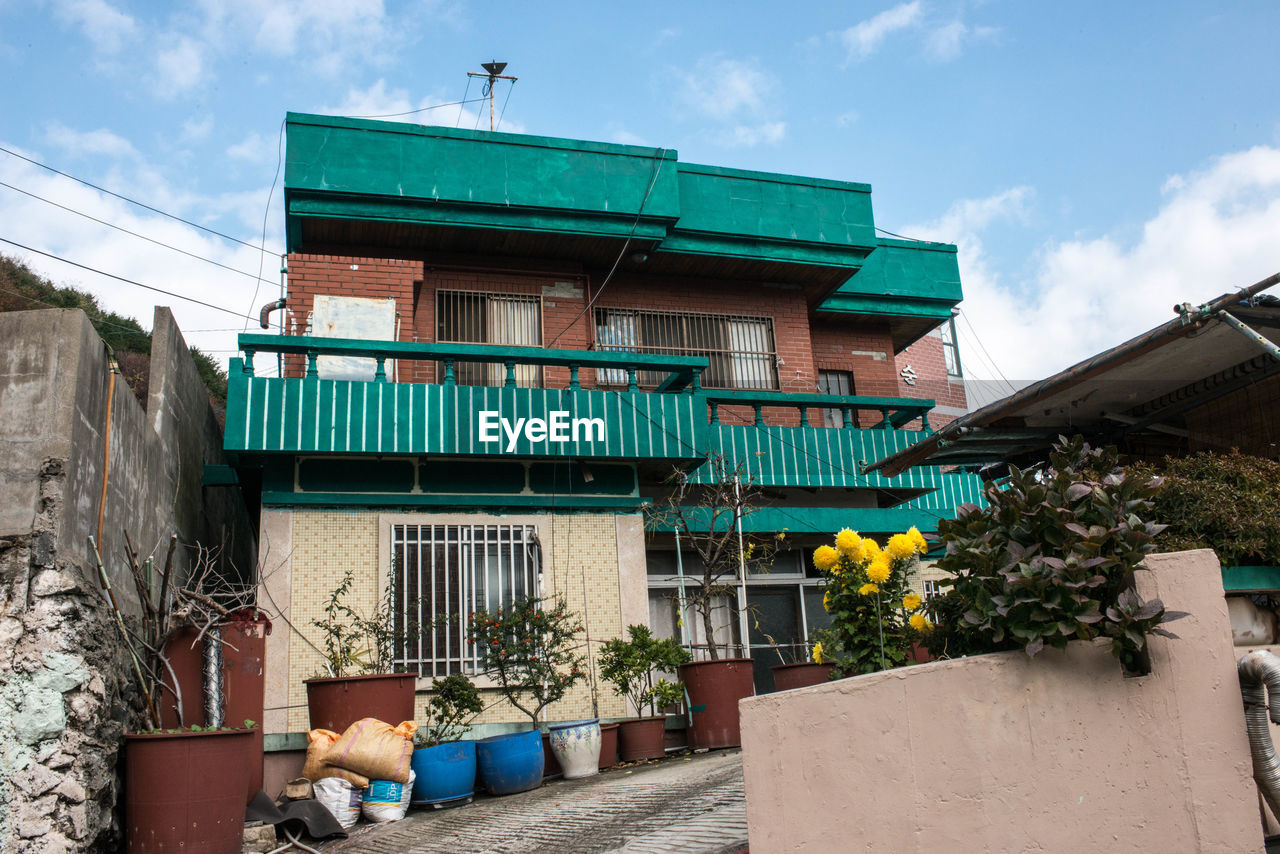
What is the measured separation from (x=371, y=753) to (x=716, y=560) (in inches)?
175

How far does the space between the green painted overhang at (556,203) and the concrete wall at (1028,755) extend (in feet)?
32.8

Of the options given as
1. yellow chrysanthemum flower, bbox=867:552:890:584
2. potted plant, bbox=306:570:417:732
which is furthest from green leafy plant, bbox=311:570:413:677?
yellow chrysanthemum flower, bbox=867:552:890:584

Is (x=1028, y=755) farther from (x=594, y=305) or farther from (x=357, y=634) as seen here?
(x=594, y=305)

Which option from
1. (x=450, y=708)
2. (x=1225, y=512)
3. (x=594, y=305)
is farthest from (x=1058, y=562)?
(x=594, y=305)

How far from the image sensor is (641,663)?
10211 mm

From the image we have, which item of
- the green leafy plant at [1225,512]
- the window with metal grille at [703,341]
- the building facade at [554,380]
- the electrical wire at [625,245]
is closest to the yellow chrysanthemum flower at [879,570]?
the green leafy plant at [1225,512]

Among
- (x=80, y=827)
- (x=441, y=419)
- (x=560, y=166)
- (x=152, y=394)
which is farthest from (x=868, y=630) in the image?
(x=560, y=166)

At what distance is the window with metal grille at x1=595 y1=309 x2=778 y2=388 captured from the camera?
48.9 ft

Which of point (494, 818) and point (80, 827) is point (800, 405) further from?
point (80, 827)

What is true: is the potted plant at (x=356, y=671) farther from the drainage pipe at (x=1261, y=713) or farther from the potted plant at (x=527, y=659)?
the drainage pipe at (x=1261, y=713)

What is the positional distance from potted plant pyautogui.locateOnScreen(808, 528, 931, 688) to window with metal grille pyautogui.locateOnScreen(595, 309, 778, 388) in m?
7.90

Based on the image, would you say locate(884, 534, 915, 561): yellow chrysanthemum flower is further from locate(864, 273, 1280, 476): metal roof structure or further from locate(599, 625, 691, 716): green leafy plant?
locate(599, 625, 691, 716): green leafy plant

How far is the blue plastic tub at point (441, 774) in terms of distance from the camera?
8.45 metres

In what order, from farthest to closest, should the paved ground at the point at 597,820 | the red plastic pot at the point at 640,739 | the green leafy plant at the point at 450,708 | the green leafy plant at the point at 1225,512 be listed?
the red plastic pot at the point at 640,739
the green leafy plant at the point at 450,708
the paved ground at the point at 597,820
the green leafy plant at the point at 1225,512
